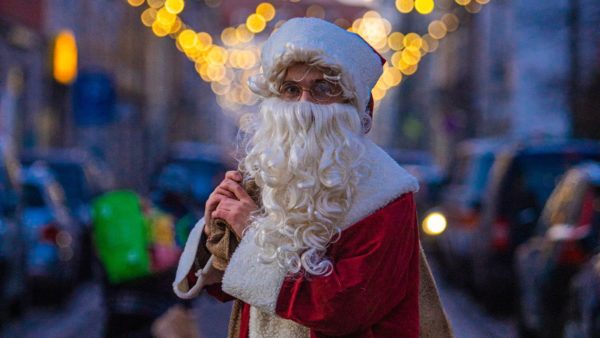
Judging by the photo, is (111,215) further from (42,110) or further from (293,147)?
(42,110)

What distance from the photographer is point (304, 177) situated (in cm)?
280

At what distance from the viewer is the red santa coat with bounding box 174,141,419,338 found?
8.93 feet

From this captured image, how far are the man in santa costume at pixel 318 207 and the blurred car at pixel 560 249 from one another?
5.04m

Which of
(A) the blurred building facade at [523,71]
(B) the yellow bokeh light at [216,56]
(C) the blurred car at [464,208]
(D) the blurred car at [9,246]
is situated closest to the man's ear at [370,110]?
(D) the blurred car at [9,246]

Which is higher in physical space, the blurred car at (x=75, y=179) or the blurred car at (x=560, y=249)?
the blurred car at (x=560, y=249)

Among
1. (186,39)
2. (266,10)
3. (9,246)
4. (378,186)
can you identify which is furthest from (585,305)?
(186,39)

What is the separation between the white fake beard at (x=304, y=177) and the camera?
279cm

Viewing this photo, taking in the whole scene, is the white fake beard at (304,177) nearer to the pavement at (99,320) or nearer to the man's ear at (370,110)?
the man's ear at (370,110)

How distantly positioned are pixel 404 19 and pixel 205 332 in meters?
60.8

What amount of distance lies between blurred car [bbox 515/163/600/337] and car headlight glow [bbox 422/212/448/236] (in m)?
8.45

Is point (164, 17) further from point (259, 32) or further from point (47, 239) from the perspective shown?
point (47, 239)

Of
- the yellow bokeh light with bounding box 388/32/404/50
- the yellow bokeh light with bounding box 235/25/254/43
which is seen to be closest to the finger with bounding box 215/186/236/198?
the yellow bokeh light with bounding box 388/32/404/50

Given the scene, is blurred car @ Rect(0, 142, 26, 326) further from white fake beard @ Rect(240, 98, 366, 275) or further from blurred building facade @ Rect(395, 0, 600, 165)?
blurred building facade @ Rect(395, 0, 600, 165)

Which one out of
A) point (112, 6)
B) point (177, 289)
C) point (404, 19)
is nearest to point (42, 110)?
point (112, 6)
